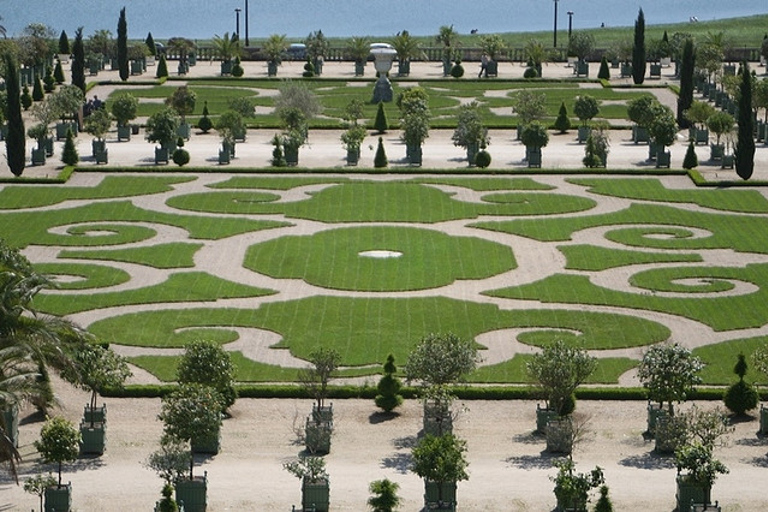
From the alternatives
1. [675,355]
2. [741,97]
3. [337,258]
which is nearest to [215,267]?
[337,258]

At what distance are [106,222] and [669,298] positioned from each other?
25761 millimetres

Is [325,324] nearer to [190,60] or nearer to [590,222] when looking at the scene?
[590,222]

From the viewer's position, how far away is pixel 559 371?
48.1 m

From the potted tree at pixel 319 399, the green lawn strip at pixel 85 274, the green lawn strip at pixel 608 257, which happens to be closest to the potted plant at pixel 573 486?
the potted tree at pixel 319 399

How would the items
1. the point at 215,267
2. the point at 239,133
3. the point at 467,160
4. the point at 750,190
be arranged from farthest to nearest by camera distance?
the point at 239,133, the point at 467,160, the point at 750,190, the point at 215,267

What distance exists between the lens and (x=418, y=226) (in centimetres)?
7538

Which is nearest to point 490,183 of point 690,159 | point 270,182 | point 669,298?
point 270,182

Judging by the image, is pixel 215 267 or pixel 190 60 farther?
pixel 190 60

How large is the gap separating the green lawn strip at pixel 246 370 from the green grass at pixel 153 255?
12.7 metres

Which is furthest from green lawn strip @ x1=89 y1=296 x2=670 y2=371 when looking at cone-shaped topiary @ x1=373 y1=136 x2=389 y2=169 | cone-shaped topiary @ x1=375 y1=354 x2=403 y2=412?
cone-shaped topiary @ x1=373 y1=136 x2=389 y2=169

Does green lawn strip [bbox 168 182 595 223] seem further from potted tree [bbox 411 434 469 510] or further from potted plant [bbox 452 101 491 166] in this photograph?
potted tree [bbox 411 434 469 510]

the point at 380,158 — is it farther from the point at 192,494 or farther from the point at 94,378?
the point at 192,494

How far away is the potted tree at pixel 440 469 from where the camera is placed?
130ft

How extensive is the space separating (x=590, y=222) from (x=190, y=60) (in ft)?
229
